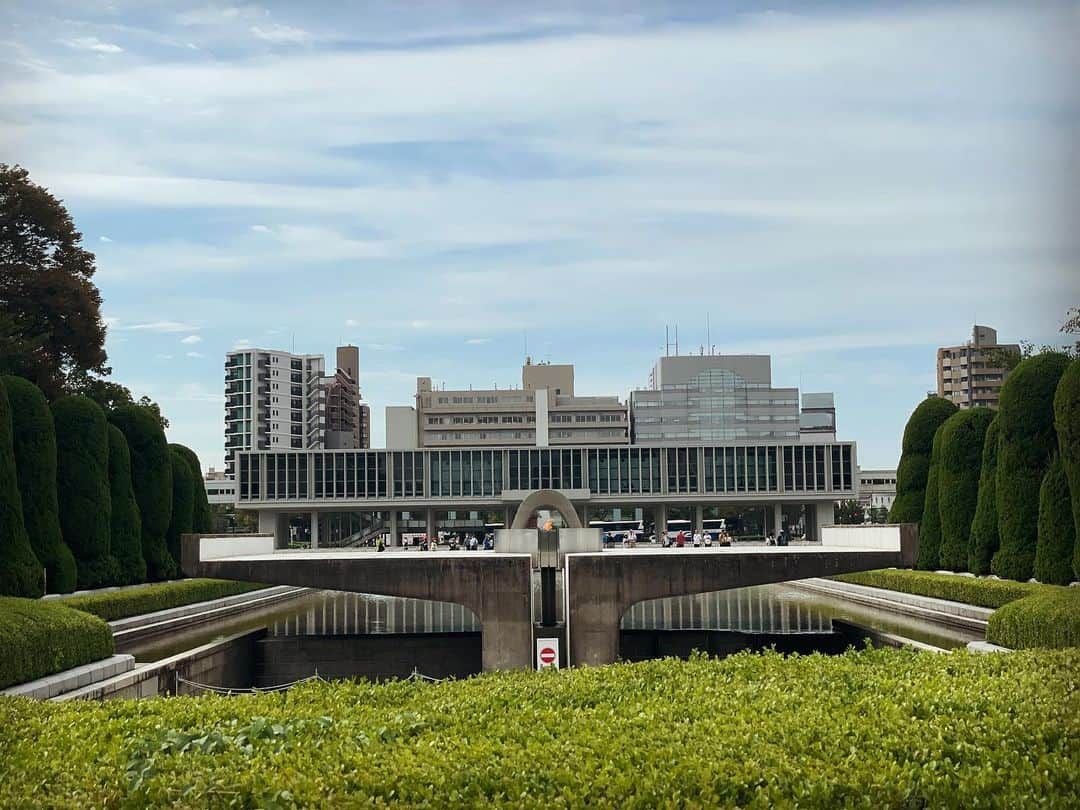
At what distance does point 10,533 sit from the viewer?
24719 millimetres

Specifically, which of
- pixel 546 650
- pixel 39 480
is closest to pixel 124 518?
pixel 39 480

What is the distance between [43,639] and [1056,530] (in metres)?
22.5

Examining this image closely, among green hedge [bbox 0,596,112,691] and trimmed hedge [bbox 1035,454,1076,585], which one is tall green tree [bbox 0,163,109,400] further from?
trimmed hedge [bbox 1035,454,1076,585]

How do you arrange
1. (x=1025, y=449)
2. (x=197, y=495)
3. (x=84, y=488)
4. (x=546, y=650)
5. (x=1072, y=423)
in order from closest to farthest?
(x=1072, y=423), (x=546, y=650), (x=1025, y=449), (x=84, y=488), (x=197, y=495)

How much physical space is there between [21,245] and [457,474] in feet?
148

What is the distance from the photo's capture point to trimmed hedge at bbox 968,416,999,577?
30578 mm

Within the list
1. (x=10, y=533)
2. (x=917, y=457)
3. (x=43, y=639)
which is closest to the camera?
(x=43, y=639)

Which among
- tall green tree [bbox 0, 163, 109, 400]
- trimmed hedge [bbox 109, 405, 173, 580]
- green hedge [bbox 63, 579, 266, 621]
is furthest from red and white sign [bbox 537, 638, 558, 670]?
tall green tree [bbox 0, 163, 109, 400]

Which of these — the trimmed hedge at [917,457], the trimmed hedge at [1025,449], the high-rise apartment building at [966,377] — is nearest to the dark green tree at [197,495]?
the trimmed hedge at [917,457]

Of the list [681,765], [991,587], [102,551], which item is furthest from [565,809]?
[102,551]

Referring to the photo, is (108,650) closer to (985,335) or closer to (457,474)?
(457,474)

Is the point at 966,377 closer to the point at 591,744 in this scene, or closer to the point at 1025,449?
the point at 1025,449

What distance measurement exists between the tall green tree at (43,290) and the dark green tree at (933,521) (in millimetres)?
32120

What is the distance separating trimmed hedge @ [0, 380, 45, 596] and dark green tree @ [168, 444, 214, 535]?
14.4m
